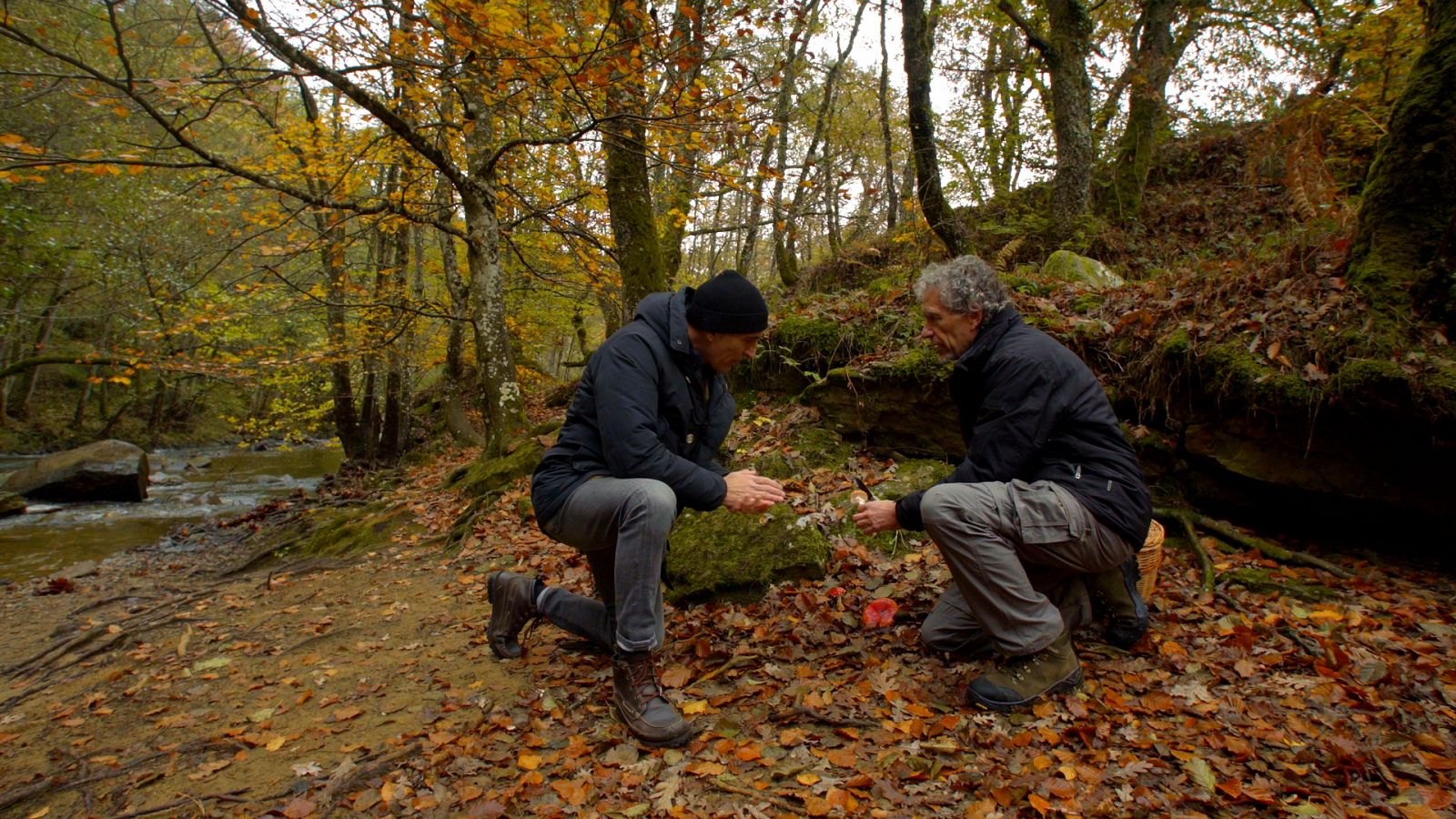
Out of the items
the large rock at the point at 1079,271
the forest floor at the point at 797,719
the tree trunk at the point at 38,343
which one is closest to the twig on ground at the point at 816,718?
the forest floor at the point at 797,719

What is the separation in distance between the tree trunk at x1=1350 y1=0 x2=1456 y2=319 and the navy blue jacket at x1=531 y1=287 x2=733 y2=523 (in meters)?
4.32

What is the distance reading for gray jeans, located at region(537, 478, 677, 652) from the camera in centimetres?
273

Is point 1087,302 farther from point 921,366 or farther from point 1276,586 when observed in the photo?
point 1276,586

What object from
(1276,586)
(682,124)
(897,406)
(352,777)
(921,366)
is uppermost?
(682,124)

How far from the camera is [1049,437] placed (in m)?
2.87

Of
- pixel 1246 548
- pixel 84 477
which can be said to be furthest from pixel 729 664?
Result: pixel 84 477

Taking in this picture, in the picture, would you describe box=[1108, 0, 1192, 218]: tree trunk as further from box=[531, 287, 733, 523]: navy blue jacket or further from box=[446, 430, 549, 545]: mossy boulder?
box=[531, 287, 733, 523]: navy blue jacket

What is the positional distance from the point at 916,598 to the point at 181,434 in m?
29.4

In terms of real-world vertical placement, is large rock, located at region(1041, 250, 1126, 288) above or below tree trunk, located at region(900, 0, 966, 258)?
below

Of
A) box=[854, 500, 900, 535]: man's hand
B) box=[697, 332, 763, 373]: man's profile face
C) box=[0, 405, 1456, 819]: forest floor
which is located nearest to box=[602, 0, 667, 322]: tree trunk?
box=[0, 405, 1456, 819]: forest floor

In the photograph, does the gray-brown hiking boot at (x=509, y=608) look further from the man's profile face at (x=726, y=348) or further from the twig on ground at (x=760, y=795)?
the man's profile face at (x=726, y=348)

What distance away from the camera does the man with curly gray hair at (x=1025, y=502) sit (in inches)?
108

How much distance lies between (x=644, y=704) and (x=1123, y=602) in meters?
2.34

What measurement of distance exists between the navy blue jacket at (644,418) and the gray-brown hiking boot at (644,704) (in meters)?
0.73
